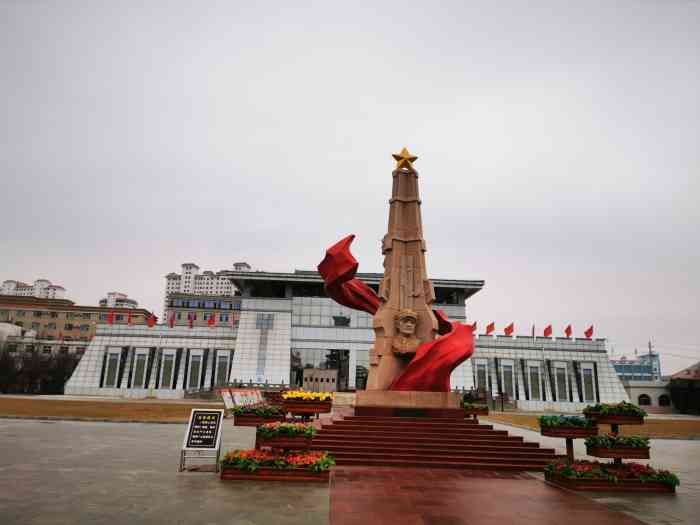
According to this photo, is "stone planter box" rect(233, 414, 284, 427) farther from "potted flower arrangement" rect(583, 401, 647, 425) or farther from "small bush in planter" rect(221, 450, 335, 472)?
"potted flower arrangement" rect(583, 401, 647, 425)

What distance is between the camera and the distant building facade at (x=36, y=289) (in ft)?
332

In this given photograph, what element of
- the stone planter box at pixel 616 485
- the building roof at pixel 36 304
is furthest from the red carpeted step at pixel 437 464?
the building roof at pixel 36 304

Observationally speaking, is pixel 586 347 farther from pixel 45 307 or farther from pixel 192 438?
pixel 45 307

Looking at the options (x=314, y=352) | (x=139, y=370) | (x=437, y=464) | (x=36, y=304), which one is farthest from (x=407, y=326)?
(x=36, y=304)

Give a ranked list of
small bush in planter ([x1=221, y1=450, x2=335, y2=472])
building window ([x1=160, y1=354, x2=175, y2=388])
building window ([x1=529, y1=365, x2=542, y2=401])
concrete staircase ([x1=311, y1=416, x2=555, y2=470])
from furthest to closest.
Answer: building window ([x1=529, y1=365, x2=542, y2=401])
building window ([x1=160, y1=354, x2=175, y2=388])
concrete staircase ([x1=311, y1=416, x2=555, y2=470])
small bush in planter ([x1=221, y1=450, x2=335, y2=472])

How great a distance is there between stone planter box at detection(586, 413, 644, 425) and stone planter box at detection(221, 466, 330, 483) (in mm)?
5558

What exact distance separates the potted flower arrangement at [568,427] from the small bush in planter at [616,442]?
590mm

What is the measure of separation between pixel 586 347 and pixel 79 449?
52067mm

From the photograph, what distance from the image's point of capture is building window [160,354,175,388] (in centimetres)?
5141

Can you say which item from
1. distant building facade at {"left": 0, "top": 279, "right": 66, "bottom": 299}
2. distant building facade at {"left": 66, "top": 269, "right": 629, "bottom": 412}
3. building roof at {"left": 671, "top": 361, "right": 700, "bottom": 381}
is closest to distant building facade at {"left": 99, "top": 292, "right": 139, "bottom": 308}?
distant building facade at {"left": 0, "top": 279, "right": 66, "bottom": 299}

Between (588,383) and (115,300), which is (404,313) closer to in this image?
(588,383)

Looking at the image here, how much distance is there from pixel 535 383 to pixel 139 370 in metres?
41.3

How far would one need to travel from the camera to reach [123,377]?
51.5 meters

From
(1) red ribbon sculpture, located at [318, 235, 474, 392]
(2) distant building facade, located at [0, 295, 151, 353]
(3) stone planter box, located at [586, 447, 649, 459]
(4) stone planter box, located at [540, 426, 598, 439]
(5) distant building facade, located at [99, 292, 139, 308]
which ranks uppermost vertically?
(5) distant building facade, located at [99, 292, 139, 308]
